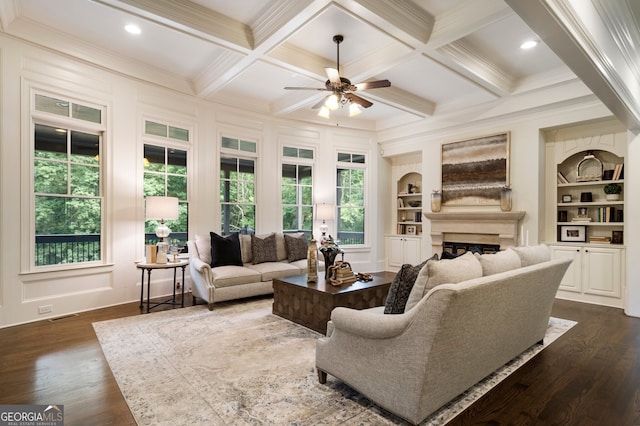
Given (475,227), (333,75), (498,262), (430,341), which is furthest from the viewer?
(475,227)

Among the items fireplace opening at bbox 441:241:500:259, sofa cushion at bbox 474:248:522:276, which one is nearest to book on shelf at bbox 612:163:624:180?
fireplace opening at bbox 441:241:500:259

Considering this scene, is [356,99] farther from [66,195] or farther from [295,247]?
[66,195]

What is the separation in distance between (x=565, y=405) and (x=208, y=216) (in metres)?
4.90

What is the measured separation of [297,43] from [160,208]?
2721 mm

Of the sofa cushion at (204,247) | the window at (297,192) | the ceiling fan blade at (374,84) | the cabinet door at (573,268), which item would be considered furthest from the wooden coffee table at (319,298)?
the cabinet door at (573,268)

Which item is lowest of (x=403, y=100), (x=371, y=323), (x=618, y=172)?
(x=371, y=323)

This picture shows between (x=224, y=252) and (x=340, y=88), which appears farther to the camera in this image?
(x=224, y=252)

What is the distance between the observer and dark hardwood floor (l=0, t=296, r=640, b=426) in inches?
81.8

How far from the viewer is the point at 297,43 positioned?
4.02 m

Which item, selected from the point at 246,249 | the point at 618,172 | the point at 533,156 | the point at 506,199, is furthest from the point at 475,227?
the point at 246,249

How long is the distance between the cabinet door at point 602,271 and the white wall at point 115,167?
14.7ft

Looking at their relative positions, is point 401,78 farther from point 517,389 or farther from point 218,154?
point 517,389

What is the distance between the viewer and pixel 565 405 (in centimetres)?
223

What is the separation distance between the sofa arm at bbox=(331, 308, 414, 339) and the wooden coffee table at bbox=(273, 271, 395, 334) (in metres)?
1.24
